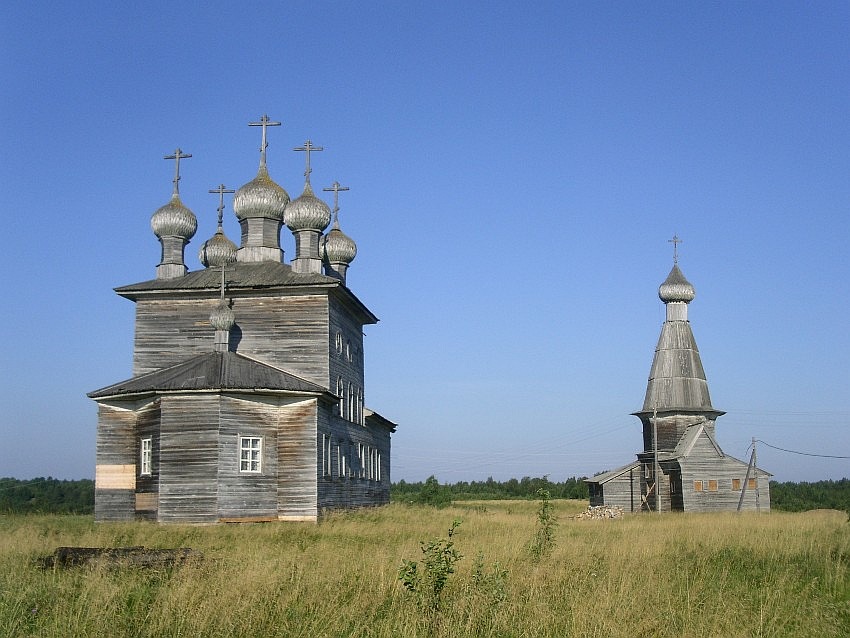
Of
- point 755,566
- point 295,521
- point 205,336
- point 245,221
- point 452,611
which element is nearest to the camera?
point 452,611

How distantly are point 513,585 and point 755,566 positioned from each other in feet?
16.4

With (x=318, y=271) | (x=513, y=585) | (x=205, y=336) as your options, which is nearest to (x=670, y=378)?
(x=318, y=271)

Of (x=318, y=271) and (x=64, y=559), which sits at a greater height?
(x=318, y=271)

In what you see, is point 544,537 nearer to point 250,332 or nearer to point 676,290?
point 250,332

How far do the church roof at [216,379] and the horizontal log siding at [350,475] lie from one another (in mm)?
1745

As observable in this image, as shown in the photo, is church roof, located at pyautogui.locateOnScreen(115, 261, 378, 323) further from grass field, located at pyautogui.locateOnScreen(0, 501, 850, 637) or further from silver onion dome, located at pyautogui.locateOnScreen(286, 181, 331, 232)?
grass field, located at pyautogui.locateOnScreen(0, 501, 850, 637)

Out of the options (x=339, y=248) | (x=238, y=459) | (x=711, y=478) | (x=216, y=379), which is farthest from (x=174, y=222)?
(x=711, y=478)

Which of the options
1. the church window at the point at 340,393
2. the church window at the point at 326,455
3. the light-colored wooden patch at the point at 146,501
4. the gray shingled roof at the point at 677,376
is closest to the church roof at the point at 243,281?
the church window at the point at 340,393

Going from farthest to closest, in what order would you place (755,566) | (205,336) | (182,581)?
(205,336)
(755,566)
(182,581)

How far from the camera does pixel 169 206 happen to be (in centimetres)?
3219

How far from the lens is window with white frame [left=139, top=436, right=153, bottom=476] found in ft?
87.8

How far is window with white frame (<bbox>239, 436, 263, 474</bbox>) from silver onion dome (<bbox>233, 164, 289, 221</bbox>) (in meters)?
8.71

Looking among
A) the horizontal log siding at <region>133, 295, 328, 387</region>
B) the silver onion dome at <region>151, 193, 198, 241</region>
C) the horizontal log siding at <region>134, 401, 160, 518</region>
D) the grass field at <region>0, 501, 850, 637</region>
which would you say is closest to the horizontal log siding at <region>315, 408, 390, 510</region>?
the horizontal log siding at <region>133, 295, 328, 387</region>

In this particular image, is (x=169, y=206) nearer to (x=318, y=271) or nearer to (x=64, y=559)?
(x=318, y=271)
